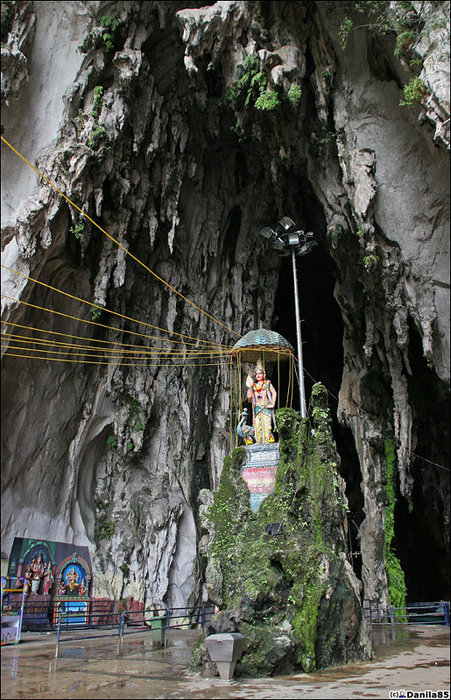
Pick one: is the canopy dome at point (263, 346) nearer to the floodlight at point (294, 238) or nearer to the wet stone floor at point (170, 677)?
the floodlight at point (294, 238)

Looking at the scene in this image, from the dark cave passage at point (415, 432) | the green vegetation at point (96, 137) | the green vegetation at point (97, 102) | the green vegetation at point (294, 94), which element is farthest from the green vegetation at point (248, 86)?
the dark cave passage at point (415, 432)

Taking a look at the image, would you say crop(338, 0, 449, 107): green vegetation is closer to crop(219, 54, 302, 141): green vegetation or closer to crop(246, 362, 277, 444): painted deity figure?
crop(219, 54, 302, 141): green vegetation

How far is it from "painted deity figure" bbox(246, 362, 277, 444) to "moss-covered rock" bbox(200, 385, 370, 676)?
1.04m

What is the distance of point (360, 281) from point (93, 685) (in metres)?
9.22

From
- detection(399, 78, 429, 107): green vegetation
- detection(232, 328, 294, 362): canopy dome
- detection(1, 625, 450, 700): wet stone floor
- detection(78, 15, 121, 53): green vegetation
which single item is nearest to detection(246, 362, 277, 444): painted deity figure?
detection(232, 328, 294, 362): canopy dome

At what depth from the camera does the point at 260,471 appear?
7.53 meters

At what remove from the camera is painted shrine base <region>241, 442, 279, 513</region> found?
24.0 feet

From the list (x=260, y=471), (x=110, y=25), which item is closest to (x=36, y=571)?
(x=260, y=471)

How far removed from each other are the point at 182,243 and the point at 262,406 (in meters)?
6.57

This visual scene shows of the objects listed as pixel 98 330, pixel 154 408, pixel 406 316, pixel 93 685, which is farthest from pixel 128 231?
pixel 93 685

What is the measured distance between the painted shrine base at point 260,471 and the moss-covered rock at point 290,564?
15 centimetres

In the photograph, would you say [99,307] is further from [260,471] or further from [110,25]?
[110,25]

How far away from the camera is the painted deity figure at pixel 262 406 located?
860cm

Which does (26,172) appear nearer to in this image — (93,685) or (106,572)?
(93,685)
